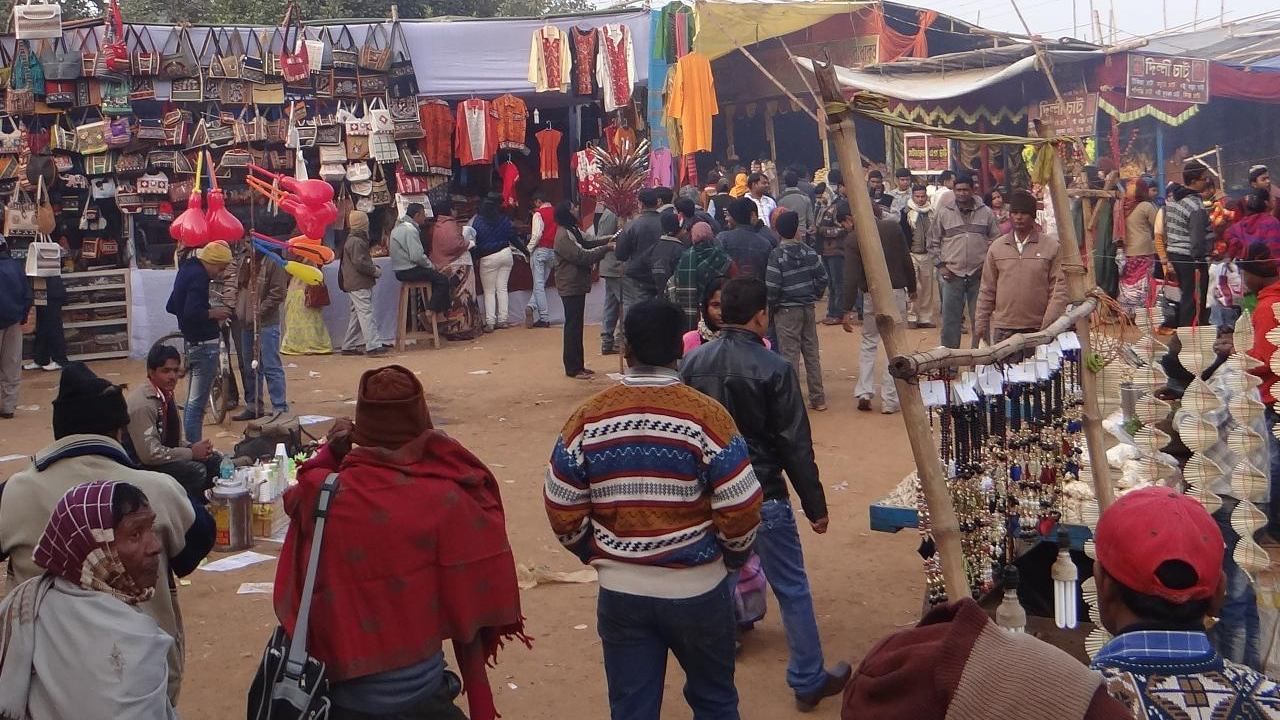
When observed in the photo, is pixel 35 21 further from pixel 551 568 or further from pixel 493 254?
pixel 551 568

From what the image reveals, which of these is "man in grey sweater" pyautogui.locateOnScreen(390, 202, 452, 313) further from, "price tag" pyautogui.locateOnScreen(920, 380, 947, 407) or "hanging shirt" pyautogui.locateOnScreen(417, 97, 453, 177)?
"price tag" pyautogui.locateOnScreen(920, 380, 947, 407)

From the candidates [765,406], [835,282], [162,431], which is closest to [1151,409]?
[765,406]

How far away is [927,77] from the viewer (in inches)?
677

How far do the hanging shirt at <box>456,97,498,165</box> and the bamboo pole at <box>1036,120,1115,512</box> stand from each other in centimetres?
1215

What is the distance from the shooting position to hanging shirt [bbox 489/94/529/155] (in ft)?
54.2

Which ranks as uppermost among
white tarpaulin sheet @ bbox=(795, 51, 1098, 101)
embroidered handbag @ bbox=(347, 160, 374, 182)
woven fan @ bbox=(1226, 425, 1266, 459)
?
white tarpaulin sheet @ bbox=(795, 51, 1098, 101)

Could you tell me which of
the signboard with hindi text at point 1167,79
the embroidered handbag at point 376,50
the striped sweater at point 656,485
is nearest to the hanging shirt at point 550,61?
the embroidered handbag at point 376,50

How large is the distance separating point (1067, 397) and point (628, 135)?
477 inches

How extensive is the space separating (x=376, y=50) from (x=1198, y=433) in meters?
13.4

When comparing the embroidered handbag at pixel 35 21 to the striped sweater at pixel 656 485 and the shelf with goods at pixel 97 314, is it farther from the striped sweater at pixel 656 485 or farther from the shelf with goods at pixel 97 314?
the striped sweater at pixel 656 485

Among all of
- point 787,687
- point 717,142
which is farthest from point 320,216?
point 717,142

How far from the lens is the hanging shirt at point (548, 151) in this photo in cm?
1756

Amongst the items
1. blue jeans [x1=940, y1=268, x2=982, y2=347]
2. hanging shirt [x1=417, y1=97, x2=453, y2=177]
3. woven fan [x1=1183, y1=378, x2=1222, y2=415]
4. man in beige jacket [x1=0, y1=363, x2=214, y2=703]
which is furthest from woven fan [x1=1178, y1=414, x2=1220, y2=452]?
hanging shirt [x1=417, y1=97, x2=453, y2=177]

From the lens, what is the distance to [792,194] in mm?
15250
